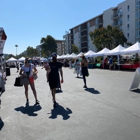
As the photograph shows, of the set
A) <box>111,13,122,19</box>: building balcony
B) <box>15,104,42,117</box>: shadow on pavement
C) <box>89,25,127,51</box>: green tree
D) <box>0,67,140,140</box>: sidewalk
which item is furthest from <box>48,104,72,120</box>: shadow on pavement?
<box>111,13,122,19</box>: building balcony

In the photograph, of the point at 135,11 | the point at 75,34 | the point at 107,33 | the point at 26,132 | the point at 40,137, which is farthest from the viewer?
the point at 75,34

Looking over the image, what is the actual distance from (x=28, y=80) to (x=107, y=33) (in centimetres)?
4179

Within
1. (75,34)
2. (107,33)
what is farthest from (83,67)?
(75,34)

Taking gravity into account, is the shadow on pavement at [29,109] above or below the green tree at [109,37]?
below

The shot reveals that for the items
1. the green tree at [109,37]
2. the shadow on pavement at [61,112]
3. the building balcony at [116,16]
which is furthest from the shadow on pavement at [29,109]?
the building balcony at [116,16]

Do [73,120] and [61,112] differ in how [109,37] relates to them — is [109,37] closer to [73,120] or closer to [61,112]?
[61,112]

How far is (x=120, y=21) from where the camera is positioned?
60781 millimetres

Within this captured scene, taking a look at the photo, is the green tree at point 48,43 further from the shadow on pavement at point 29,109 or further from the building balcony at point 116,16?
the shadow on pavement at point 29,109

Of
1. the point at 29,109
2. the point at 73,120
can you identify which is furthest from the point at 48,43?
the point at 73,120

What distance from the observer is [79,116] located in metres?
4.63

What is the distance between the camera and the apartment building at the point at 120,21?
2159 inches

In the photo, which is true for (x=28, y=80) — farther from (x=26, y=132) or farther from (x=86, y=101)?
(x=26, y=132)

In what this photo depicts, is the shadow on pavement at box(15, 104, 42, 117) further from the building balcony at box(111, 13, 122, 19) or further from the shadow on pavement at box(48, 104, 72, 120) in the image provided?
the building balcony at box(111, 13, 122, 19)

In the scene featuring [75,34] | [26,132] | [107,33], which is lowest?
[26,132]
